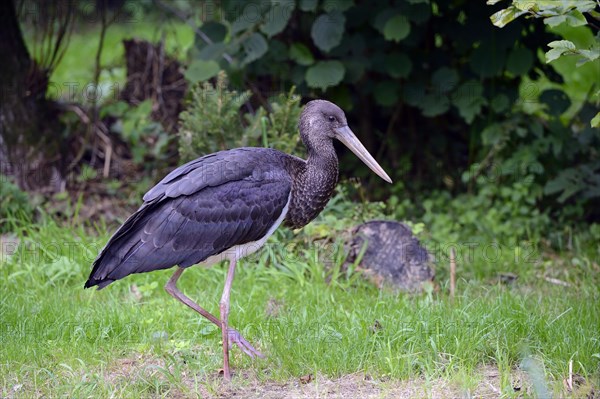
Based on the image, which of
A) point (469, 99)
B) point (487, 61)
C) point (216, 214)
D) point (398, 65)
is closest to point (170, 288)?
point (216, 214)

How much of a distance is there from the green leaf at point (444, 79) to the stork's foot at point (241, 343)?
137 inches

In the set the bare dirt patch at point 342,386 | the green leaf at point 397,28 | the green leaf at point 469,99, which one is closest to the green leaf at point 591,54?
the bare dirt patch at point 342,386

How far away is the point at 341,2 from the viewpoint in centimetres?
666

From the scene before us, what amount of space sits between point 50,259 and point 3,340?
1437mm

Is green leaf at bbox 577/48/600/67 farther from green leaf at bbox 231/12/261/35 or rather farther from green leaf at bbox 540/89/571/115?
green leaf at bbox 231/12/261/35

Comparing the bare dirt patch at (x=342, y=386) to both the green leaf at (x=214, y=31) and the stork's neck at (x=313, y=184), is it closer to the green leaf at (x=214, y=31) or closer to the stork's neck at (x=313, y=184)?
the stork's neck at (x=313, y=184)

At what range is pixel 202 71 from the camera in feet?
22.4

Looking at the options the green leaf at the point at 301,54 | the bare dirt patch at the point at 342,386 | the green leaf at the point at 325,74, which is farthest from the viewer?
the green leaf at the point at 301,54

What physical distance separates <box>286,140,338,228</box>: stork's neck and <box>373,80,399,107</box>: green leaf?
94.4 inches

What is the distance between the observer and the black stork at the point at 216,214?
468 cm

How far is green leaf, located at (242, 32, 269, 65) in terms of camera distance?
681 cm

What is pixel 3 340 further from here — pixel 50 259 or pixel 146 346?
pixel 50 259

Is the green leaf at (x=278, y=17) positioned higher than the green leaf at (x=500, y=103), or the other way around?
the green leaf at (x=278, y=17)

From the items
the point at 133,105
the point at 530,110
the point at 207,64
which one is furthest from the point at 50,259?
the point at 530,110
